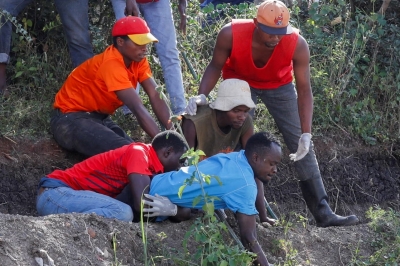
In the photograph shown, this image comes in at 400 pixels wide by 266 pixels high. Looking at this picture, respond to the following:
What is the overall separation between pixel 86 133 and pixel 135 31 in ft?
2.96

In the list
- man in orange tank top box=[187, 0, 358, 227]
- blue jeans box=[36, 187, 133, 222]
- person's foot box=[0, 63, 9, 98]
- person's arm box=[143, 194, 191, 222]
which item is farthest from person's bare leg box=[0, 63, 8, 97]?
person's arm box=[143, 194, 191, 222]

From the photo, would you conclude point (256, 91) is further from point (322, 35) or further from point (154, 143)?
point (322, 35)

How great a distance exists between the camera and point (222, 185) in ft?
16.1

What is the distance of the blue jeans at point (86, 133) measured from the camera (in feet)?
20.6

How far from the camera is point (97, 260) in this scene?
448cm

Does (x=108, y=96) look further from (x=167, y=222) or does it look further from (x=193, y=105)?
(x=167, y=222)

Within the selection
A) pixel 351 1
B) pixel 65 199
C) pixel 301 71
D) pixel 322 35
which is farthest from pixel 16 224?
pixel 351 1

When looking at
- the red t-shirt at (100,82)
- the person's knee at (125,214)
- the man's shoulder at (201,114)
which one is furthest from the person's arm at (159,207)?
the red t-shirt at (100,82)

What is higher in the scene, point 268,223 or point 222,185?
point 222,185

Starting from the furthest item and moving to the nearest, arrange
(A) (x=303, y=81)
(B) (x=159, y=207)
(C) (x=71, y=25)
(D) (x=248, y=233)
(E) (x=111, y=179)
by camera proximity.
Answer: (C) (x=71, y=25)
(A) (x=303, y=81)
(E) (x=111, y=179)
(B) (x=159, y=207)
(D) (x=248, y=233)

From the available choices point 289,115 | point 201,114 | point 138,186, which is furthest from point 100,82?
point 289,115

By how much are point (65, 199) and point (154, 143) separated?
2.28ft

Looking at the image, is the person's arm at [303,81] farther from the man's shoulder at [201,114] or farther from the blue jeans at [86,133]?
the blue jeans at [86,133]

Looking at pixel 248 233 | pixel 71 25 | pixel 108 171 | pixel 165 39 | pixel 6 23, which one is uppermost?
pixel 6 23
